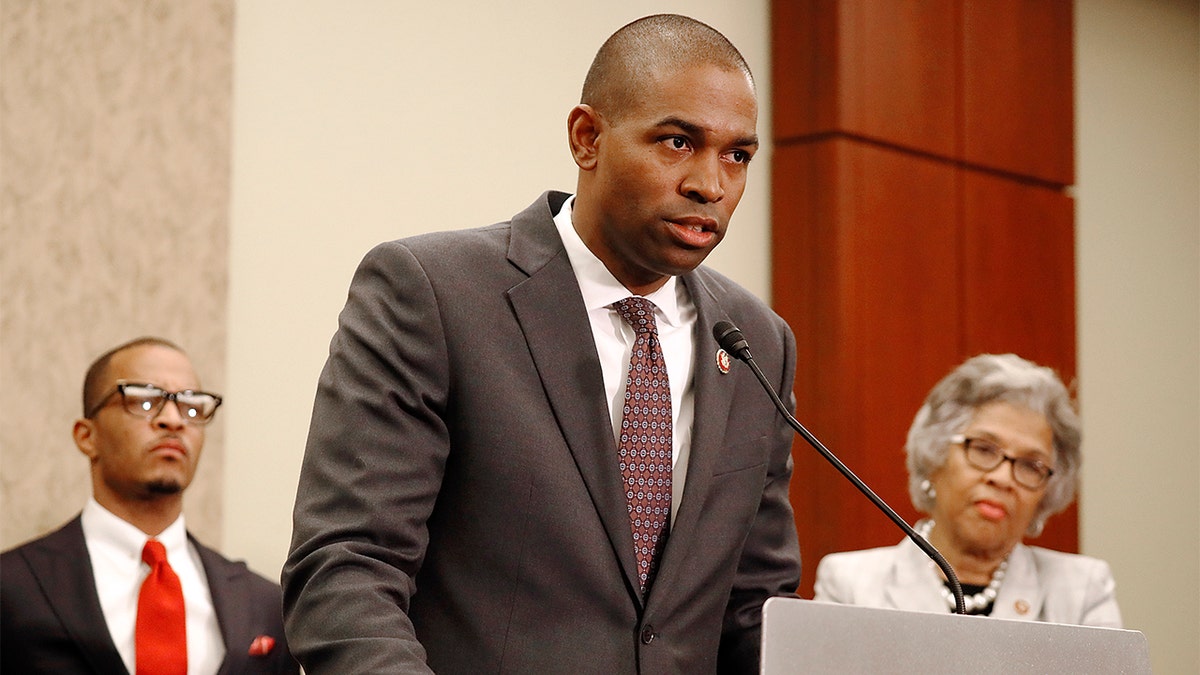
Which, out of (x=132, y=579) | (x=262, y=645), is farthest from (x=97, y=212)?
(x=262, y=645)

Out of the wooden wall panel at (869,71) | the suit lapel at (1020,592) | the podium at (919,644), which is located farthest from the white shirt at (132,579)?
the wooden wall panel at (869,71)

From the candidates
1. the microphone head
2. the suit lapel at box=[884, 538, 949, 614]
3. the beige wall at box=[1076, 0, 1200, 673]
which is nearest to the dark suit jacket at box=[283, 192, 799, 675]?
the microphone head

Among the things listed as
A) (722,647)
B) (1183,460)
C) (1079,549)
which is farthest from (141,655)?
(1183,460)

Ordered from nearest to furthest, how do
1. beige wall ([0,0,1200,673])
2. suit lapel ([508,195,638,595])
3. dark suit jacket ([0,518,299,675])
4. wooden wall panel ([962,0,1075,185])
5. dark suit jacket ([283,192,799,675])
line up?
dark suit jacket ([283,192,799,675]) < suit lapel ([508,195,638,595]) < dark suit jacket ([0,518,299,675]) < beige wall ([0,0,1200,673]) < wooden wall panel ([962,0,1075,185])

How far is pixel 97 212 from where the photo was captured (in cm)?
354

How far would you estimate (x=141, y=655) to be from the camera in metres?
3.12

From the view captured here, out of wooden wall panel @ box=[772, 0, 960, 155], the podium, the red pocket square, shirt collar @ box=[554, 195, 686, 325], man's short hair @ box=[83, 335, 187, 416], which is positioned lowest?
the red pocket square

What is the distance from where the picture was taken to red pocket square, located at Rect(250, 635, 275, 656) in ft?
10.7

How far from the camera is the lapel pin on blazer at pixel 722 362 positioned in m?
1.88

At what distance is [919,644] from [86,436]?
8.28ft

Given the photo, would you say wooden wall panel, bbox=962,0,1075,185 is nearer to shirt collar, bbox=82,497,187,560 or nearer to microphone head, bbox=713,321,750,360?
shirt collar, bbox=82,497,187,560

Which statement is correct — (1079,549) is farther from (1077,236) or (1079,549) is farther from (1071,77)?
(1071,77)

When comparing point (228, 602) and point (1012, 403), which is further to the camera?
point (1012, 403)

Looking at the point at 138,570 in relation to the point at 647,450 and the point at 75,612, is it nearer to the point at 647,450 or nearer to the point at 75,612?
the point at 75,612
